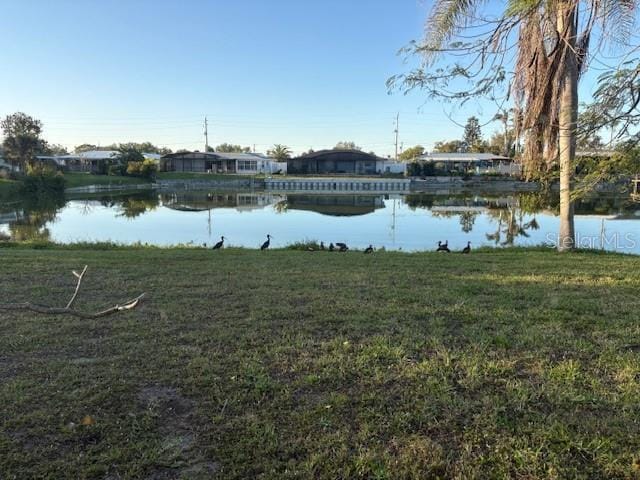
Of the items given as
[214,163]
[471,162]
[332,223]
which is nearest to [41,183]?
[332,223]

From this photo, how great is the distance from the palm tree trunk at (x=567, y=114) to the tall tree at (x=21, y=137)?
47.7 meters

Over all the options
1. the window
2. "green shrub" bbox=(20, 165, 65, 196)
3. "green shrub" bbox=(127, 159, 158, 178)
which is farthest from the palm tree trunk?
the window

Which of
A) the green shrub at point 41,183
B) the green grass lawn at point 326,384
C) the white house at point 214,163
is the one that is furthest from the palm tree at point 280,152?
the green grass lawn at point 326,384

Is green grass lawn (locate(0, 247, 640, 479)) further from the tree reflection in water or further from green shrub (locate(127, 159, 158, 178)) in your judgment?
green shrub (locate(127, 159, 158, 178))

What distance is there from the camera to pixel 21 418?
2.81 metres

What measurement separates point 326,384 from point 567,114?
342cm

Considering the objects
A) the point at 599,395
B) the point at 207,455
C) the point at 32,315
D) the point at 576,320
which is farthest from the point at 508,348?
the point at 32,315

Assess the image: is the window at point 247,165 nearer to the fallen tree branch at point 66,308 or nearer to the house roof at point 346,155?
the house roof at point 346,155

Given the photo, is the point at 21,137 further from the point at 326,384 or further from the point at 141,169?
the point at 326,384

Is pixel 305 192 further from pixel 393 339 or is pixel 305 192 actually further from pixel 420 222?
pixel 393 339

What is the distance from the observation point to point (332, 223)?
2220 centimetres

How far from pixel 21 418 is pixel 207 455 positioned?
118cm

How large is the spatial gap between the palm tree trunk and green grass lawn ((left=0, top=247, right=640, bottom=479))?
174 centimetres

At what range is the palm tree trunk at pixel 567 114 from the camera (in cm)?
390
